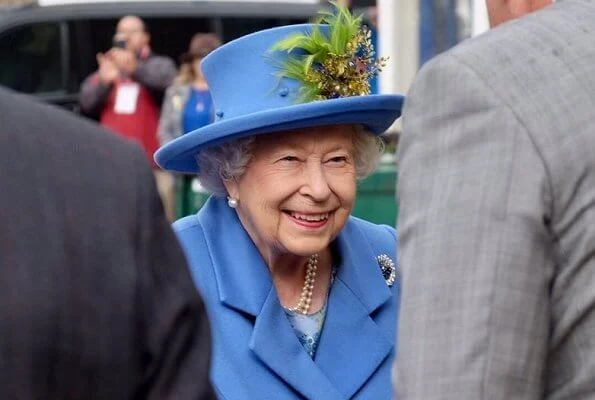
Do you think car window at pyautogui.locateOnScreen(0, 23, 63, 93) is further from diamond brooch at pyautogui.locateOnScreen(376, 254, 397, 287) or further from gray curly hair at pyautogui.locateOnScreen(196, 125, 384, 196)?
diamond brooch at pyautogui.locateOnScreen(376, 254, 397, 287)

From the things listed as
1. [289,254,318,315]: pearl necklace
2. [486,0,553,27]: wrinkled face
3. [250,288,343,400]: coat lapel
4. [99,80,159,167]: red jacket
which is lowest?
[99,80,159,167]: red jacket

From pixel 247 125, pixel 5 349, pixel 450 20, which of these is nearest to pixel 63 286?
pixel 5 349

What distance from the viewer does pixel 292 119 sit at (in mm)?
3592

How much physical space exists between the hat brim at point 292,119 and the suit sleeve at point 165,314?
1737 mm

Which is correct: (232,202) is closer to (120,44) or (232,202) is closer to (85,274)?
(85,274)

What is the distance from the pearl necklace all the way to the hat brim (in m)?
0.32

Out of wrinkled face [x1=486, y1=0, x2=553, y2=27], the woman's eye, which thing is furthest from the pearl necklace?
wrinkled face [x1=486, y1=0, x2=553, y2=27]

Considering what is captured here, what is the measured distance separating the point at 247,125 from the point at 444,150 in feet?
4.71

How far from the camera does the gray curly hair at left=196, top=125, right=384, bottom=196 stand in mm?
3740

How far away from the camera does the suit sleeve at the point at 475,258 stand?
2141 mm

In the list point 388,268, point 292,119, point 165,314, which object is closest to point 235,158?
point 292,119

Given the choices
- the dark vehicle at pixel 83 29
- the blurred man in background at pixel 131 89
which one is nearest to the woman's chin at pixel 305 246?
the blurred man in background at pixel 131 89

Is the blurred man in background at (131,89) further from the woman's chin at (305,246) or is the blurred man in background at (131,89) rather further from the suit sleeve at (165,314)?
the suit sleeve at (165,314)

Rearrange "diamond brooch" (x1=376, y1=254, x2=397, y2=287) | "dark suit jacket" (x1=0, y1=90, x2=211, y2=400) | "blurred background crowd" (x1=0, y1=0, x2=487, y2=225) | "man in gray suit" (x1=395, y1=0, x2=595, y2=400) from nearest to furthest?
"dark suit jacket" (x1=0, y1=90, x2=211, y2=400) < "man in gray suit" (x1=395, y1=0, x2=595, y2=400) < "diamond brooch" (x1=376, y1=254, x2=397, y2=287) < "blurred background crowd" (x1=0, y1=0, x2=487, y2=225)
